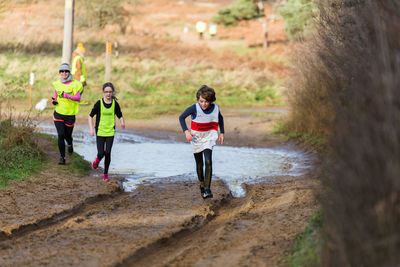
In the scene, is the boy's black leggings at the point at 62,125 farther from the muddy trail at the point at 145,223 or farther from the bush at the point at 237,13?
the bush at the point at 237,13

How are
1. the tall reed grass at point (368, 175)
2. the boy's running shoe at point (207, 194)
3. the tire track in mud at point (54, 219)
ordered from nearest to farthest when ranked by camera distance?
the tall reed grass at point (368, 175)
the tire track in mud at point (54, 219)
the boy's running shoe at point (207, 194)

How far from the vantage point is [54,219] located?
23.7 ft

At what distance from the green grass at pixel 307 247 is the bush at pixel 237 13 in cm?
5509


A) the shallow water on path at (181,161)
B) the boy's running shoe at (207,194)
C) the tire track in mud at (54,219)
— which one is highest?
the boy's running shoe at (207,194)

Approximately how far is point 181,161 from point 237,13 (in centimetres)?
4908

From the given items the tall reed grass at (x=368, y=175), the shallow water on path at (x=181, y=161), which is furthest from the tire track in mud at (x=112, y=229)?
the tall reed grass at (x=368, y=175)

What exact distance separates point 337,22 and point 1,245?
5.94 m

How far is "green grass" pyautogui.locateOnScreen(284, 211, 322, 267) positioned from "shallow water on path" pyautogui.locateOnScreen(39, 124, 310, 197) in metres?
3.42

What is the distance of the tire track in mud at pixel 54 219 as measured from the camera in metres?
6.52

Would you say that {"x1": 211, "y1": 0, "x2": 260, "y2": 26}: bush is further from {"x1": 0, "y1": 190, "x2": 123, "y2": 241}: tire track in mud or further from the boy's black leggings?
{"x1": 0, "y1": 190, "x2": 123, "y2": 241}: tire track in mud

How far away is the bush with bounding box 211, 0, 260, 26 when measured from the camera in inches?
2336

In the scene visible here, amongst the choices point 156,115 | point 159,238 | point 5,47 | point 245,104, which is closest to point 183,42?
point 5,47

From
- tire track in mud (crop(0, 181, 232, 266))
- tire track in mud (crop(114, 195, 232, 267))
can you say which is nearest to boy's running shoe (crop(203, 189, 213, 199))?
tire track in mud (crop(0, 181, 232, 266))

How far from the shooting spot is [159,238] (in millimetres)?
Result: 6281
